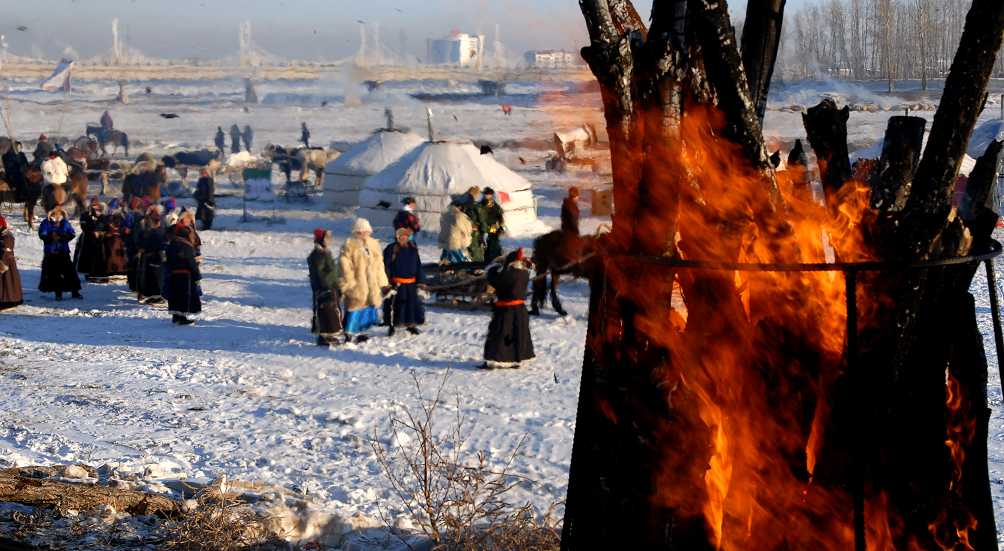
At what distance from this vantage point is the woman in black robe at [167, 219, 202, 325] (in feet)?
45.4

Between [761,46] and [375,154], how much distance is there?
22.1m

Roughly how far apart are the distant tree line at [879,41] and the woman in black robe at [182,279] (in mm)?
38625

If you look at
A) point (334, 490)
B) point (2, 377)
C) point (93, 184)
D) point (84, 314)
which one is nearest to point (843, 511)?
point (334, 490)

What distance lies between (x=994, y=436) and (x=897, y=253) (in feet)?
19.3

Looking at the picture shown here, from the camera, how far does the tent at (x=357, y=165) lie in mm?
25125

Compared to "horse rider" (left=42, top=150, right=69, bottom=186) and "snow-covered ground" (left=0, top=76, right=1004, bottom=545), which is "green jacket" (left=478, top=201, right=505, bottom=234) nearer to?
"snow-covered ground" (left=0, top=76, right=1004, bottom=545)

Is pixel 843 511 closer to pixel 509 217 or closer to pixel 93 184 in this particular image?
pixel 509 217

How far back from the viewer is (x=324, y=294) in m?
12.5

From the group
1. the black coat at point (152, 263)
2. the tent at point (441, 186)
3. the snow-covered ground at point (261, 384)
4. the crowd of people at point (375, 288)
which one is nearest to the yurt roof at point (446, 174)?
the tent at point (441, 186)

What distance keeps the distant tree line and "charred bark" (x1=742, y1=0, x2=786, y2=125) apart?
45725mm

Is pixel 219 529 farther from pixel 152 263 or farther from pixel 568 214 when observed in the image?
pixel 152 263

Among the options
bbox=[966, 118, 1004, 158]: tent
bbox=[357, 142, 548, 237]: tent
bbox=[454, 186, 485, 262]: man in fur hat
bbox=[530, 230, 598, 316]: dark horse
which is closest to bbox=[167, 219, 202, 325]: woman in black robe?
bbox=[454, 186, 485, 262]: man in fur hat

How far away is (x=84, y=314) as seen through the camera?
14.9 m

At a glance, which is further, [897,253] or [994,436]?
[994,436]
